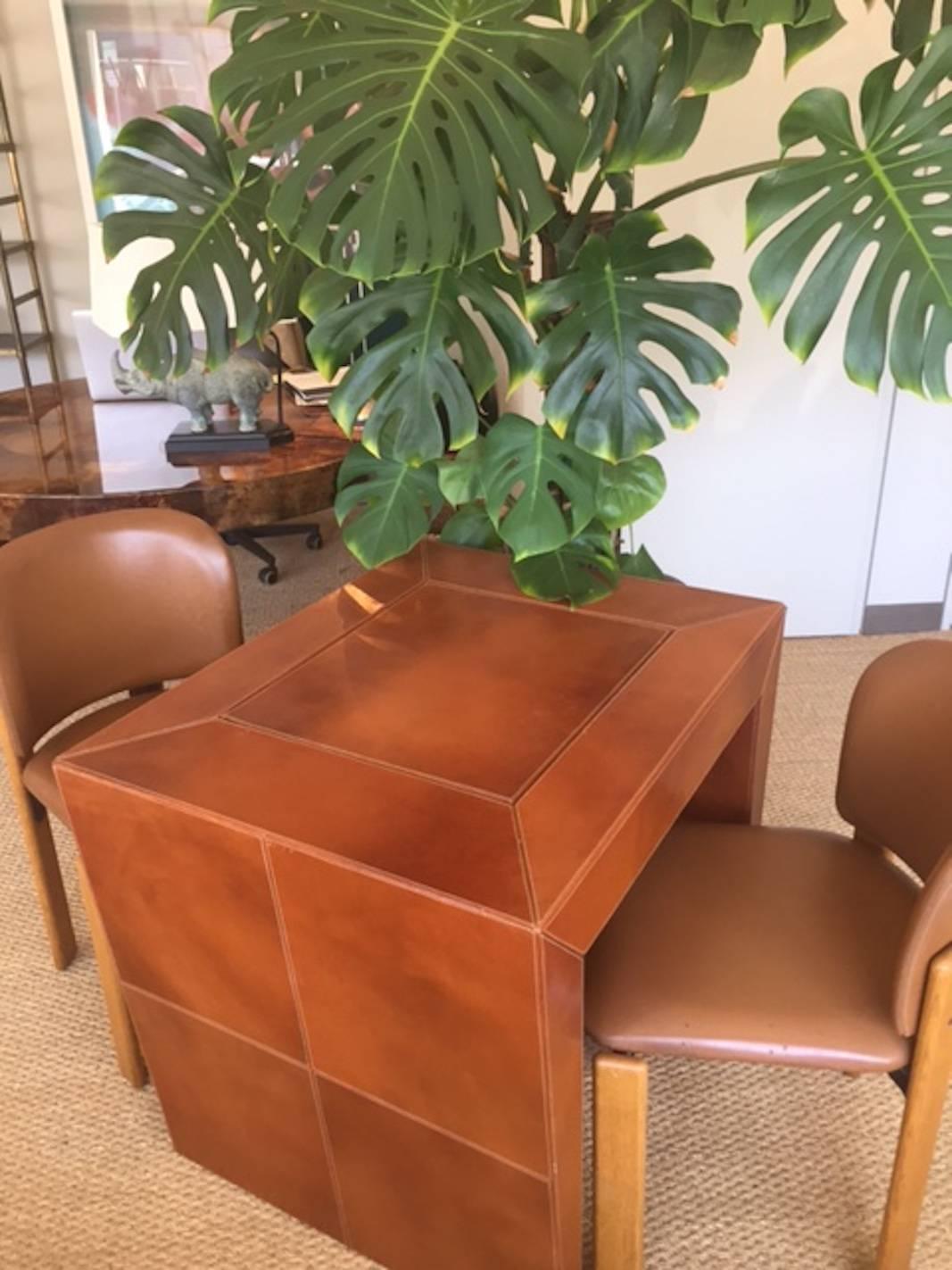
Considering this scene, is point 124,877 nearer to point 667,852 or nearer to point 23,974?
point 667,852

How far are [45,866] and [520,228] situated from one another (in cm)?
123

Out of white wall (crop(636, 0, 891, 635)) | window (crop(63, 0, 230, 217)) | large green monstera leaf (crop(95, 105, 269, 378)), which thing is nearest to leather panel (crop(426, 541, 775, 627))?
large green monstera leaf (crop(95, 105, 269, 378))

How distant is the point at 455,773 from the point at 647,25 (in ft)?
2.91

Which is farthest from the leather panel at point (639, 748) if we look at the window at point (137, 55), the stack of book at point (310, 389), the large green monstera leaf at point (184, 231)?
the window at point (137, 55)

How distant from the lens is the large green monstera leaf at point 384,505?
4.95 feet

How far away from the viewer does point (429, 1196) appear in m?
1.12

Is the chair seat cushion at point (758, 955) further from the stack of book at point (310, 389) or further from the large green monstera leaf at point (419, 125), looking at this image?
the stack of book at point (310, 389)

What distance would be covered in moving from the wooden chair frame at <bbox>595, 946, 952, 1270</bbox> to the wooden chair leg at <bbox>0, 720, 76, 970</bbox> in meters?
1.03

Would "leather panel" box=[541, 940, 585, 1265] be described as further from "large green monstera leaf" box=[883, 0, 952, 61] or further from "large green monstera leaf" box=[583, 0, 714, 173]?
"large green monstera leaf" box=[883, 0, 952, 61]

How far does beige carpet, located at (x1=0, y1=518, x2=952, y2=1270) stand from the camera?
1.29m

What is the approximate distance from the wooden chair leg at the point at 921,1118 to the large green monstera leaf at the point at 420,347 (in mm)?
877

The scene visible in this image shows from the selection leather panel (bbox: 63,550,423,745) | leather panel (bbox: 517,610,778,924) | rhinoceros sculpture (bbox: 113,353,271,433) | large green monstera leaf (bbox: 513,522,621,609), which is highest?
rhinoceros sculpture (bbox: 113,353,271,433)

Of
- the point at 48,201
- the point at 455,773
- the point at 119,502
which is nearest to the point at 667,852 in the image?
the point at 455,773

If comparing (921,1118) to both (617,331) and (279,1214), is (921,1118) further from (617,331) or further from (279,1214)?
(617,331)
